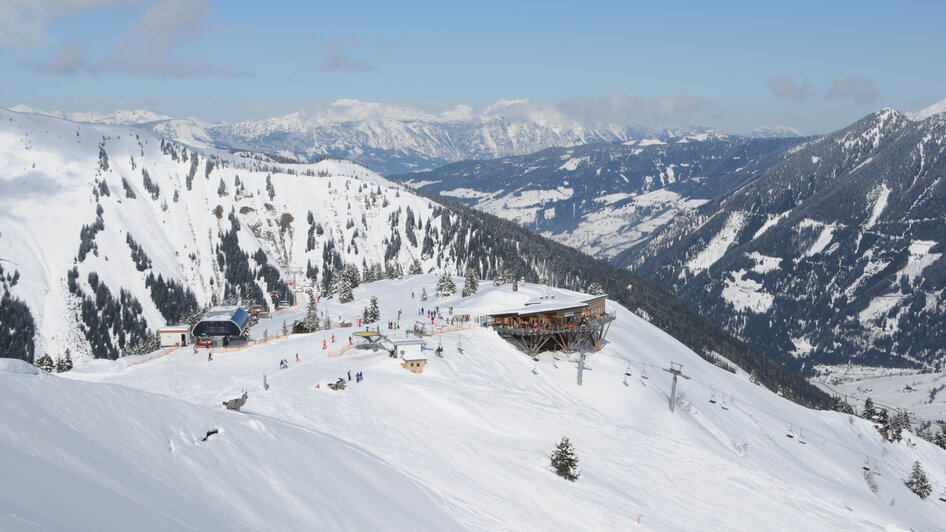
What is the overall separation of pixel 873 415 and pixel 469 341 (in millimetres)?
90826

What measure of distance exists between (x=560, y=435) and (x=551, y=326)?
26192mm

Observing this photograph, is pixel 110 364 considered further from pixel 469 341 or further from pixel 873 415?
pixel 873 415

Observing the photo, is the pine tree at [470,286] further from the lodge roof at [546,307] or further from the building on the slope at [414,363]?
the building on the slope at [414,363]

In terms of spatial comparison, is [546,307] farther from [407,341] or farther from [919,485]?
[919,485]

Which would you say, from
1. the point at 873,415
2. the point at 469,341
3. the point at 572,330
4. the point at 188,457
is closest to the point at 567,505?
the point at 188,457

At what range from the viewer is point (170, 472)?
73.5ft

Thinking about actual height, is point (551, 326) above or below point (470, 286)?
below

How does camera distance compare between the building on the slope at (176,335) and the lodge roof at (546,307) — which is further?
the building on the slope at (176,335)

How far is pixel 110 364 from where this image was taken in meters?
61.9

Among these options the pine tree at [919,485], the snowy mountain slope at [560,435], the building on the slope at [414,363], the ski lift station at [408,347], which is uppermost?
the ski lift station at [408,347]

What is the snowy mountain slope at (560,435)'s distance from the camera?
131 feet

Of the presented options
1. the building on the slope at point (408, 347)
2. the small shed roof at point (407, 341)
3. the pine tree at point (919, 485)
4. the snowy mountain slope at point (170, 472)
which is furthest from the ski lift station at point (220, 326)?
the pine tree at point (919, 485)

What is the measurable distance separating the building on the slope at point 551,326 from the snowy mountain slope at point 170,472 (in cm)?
4132

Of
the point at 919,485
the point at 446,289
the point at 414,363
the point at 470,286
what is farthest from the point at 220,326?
the point at 919,485
